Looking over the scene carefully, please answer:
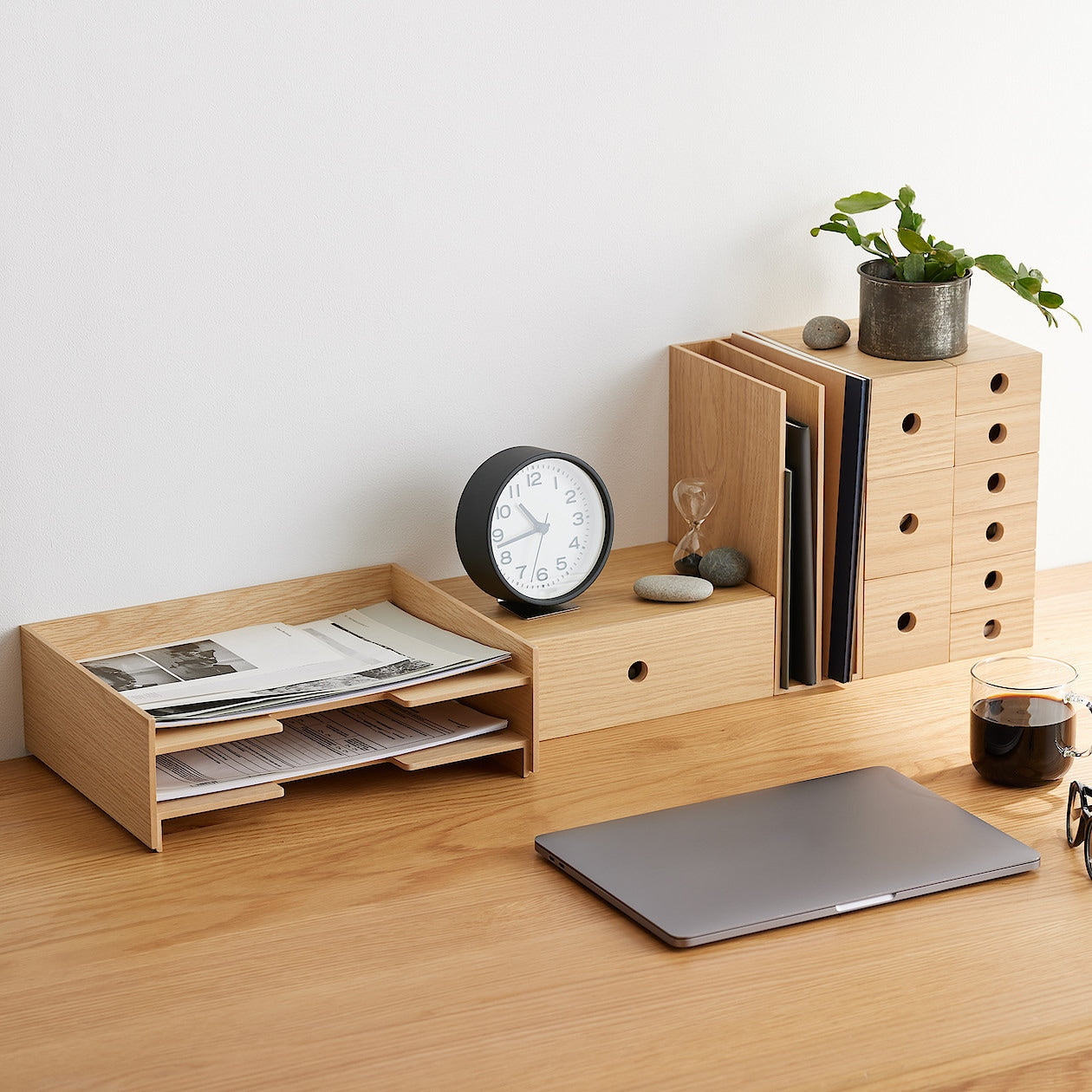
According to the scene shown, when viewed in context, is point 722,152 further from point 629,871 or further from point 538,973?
point 538,973

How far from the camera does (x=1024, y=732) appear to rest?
1246 mm

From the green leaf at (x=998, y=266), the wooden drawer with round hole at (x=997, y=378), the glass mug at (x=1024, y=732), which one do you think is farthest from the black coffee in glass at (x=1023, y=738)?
Answer: the green leaf at (x=998, y=266)

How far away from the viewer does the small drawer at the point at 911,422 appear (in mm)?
1438

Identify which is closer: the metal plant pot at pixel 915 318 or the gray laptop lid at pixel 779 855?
the gray laptop lid at pixel 779 855

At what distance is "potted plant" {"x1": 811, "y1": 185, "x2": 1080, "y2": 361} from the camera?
147 centimetres

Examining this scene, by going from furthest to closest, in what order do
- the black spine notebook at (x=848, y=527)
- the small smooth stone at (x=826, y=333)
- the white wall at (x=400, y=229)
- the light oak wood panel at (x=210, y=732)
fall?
the small smooth stone at (x=826, y=333)
the black spine notebook at (x=848, y=527)
the white wall at (x=400, y=229)
the light oak wood panel at (x=210, y=732)

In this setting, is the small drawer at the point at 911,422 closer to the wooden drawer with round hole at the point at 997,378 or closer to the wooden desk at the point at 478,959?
the wooden drawer with round hole at the point at 997,378

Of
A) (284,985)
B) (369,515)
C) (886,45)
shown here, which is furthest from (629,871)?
(886,45)

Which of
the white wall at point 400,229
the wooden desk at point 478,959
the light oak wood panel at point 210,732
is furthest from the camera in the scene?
the white wall at point 400,229

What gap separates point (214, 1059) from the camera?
3.02 feet

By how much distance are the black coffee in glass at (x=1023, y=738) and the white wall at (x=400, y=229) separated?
1.56ft

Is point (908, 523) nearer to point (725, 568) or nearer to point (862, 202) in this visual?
point (725, 568)

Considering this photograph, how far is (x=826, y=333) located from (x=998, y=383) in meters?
0.17

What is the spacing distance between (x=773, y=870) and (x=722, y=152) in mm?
762
